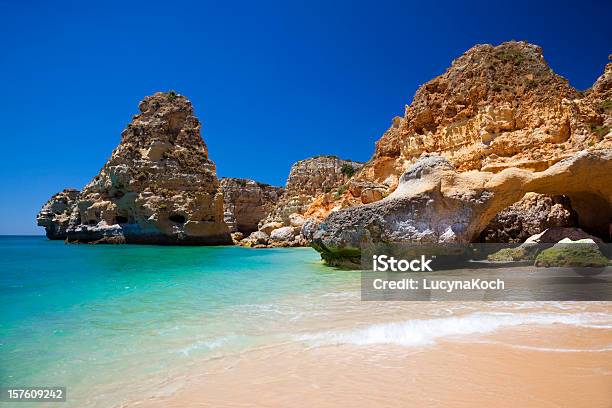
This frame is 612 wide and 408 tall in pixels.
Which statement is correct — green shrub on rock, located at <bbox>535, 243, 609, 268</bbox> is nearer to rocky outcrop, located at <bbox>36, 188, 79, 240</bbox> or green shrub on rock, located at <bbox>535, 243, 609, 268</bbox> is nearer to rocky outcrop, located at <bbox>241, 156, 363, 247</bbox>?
rocky outcrop, located at <bbox>241, 156, 363, 247</bbox>

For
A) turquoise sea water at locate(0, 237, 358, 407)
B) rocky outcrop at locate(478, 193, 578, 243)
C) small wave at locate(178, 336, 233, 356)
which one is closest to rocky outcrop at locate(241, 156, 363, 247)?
rocky outcrop at locate(478, 193, 578, 243)

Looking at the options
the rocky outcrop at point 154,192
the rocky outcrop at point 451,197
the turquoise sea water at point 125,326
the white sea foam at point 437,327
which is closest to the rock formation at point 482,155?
the rocky outcrop at point 451,197

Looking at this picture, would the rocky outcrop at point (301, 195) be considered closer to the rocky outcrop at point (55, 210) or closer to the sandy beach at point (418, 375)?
the sandy beach at point (418, 375)

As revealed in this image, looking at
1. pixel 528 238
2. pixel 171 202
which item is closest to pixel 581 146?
pixel 528 238

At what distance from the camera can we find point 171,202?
135 feet

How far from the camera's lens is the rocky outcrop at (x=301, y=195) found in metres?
38.3

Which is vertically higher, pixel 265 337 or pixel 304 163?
pixel 304 163

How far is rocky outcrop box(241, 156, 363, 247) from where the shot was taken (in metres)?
38.3

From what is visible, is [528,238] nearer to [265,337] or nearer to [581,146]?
[581,146]

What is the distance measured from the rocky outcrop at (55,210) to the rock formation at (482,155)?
56730 millimetres

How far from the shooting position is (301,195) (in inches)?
1902

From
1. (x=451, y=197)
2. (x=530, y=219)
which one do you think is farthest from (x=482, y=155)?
(x=451, y=197)

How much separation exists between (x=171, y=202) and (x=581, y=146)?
36.7 m

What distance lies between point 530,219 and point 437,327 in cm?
1223
